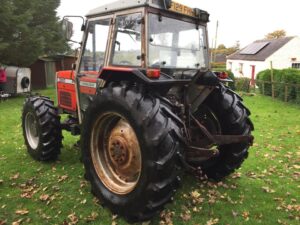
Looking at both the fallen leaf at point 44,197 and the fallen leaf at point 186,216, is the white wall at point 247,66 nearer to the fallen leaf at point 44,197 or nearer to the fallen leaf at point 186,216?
the fallen leaf at point 186,216

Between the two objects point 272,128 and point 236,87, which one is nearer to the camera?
point 272,128

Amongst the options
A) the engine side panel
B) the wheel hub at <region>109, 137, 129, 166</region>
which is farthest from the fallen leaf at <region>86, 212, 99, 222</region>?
the engine side panel

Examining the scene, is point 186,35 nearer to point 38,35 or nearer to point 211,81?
point 211,81

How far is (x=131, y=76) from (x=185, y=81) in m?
0.68

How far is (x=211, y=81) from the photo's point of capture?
3.72 m

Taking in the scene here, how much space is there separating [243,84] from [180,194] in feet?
58.5

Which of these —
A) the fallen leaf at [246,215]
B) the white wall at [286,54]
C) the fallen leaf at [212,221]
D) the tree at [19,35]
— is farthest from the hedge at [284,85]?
the white wall at [286,54]

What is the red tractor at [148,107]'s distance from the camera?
3.17 m

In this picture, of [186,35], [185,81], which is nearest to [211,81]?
[185,81]

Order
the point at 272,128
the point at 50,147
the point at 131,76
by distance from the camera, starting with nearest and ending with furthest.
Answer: the point at 131,76
the point at 50,147
the point at 272,128

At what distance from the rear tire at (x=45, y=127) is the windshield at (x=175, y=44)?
244 centimetres

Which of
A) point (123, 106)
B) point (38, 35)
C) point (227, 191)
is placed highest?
point (38, 35)

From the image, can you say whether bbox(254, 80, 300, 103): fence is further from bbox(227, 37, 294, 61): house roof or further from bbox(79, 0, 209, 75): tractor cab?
bbox(227, 37, 294, 61): house roof

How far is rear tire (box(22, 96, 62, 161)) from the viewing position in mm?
5246
